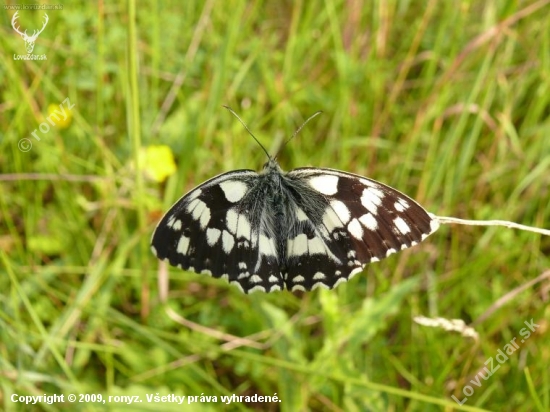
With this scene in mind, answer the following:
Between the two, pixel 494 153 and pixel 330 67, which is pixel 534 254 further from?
pixel 330 67

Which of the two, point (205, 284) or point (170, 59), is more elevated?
point (170, 59)

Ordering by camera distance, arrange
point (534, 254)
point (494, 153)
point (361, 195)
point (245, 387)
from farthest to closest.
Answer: point (494, 153) → point (534, 254) → point (245, 387) → point (361, 195)

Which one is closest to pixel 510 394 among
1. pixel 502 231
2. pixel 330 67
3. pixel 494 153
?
pixel 502 231

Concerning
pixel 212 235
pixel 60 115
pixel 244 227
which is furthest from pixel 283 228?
pixel 60 115

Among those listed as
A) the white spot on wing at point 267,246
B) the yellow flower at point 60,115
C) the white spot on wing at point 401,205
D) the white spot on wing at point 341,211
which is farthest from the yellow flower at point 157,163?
the white spot on wing at point 401,205

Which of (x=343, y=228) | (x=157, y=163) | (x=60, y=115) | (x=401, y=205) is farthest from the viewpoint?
(x=157, y=163)

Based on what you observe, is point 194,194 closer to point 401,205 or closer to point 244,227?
point 244,227

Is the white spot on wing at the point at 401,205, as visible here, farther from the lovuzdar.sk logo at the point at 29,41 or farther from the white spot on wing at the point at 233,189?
the lovuzdar.sk logo at the point at 29,41
